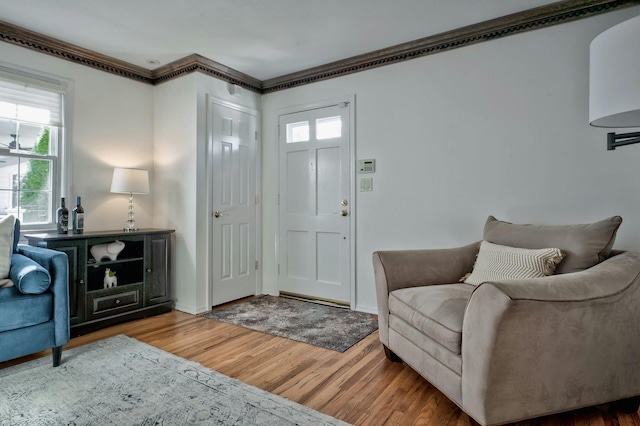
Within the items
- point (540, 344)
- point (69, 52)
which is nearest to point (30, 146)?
point (69, 52)

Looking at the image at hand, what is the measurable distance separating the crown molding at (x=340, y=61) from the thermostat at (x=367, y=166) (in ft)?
2.88

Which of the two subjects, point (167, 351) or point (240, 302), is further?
point (240, 302)

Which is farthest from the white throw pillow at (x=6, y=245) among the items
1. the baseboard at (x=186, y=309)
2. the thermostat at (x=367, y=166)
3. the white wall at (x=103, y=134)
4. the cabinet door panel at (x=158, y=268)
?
the thermostat at (x=367, y=166)

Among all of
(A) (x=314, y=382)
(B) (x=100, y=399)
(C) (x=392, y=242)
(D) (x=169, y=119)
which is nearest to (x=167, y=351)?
(B) (x=100, y=399)

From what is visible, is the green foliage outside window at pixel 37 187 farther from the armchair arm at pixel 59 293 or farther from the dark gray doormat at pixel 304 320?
the dark gray doormat at pixel 304 320

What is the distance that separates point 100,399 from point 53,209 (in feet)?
6.46

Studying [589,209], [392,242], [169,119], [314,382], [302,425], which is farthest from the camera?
[169,119]

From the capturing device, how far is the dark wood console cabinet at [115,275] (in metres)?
2.75

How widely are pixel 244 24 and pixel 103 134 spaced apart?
171cm

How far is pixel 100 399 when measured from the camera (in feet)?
6.01

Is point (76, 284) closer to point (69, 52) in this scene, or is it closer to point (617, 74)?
point (69, 52)

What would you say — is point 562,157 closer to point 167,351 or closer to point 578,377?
point 578,377

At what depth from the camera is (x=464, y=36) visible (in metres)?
2.87

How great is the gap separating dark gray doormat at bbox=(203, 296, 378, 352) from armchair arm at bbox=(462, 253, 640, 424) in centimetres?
121
